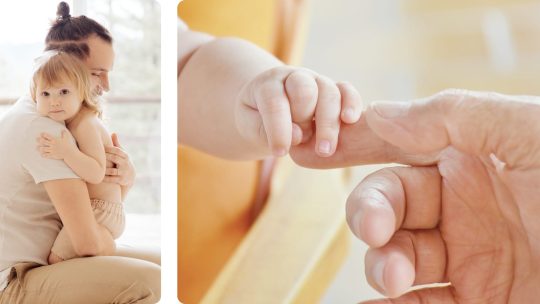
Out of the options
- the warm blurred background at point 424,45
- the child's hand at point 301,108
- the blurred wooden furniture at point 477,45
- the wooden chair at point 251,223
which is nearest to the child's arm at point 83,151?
the child's hand at point 301,108

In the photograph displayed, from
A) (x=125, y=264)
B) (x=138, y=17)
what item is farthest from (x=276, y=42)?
(x=125, y=264)

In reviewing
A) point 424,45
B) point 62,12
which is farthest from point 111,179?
point 424,45

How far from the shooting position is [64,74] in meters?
0.51

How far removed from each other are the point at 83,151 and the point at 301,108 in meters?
0.19

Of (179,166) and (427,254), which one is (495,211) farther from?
(179,166)

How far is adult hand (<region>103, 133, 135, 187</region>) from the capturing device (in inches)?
21.0

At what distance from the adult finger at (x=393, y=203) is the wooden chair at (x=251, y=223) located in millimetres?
322

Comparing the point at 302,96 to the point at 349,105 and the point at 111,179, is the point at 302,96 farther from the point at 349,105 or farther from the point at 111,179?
the point at 111,179

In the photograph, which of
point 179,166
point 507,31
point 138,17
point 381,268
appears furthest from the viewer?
point 507,31

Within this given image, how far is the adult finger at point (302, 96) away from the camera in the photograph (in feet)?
1.73

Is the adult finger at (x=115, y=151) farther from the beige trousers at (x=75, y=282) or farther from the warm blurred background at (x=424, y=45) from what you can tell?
the warm blurred background at (x=424, y=45)

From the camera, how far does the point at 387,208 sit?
0.47 m

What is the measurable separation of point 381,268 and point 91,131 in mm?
268

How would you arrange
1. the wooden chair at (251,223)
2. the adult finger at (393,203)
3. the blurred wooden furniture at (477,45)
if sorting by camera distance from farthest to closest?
the blurred wooden furniture at (477,45)
the wooden chair at (251,223)
the adult finger at (393,203)
